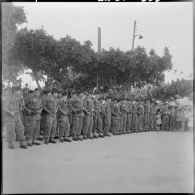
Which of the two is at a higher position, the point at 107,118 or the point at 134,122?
the point at 107,118

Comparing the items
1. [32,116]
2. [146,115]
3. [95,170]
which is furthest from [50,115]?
[146,115]

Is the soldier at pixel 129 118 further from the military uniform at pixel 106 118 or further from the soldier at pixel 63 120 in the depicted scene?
the soldier at pixel 63 120

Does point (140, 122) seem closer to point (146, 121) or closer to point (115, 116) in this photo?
point (146, 121)

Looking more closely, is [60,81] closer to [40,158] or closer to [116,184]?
[40,158]

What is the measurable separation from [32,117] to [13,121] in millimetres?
1112

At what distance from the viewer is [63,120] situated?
14.2 metres

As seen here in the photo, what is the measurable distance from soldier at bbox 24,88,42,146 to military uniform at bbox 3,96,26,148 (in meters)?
0.68

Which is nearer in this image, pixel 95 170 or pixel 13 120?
pixel 95 170

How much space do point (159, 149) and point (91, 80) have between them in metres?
13.1

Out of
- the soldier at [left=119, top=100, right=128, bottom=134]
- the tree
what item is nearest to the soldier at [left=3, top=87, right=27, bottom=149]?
the tree

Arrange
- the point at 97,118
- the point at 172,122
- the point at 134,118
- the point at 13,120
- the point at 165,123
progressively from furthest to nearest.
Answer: the point at 172,122 → the point at 165,123 → the point at 134,118 → the point at 97,118 → the point at 13,120

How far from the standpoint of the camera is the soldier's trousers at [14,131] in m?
11.3

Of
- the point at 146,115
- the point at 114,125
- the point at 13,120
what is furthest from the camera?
the point at 146,115

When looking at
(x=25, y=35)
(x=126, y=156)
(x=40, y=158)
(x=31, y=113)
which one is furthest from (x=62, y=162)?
(x=25, y=35)
